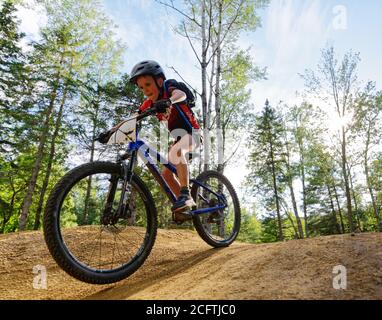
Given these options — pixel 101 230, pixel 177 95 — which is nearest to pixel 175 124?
pixel 177 95

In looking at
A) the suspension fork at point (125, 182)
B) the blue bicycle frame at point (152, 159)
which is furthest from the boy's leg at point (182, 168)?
the suspension fork at point (125, 182)

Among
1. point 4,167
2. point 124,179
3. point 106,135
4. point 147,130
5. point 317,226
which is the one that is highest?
point 147,130

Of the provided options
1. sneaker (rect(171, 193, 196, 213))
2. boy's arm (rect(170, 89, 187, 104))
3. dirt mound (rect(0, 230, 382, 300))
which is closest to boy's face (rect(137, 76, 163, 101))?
boy's arm (rect(170, 89, 187, 104))

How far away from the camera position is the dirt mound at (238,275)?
2.07 m

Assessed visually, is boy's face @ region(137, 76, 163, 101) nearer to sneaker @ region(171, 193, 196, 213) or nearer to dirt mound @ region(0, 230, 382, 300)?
sneaker @ region(171, 193, 196, 213)

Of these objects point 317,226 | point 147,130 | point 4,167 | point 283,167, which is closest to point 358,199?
point 317,226

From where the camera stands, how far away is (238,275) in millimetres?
2596

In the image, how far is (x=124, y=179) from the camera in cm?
314

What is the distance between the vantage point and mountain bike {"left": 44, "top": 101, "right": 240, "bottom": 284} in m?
2.58

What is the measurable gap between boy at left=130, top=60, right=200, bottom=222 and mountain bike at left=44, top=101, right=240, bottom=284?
0.60ft

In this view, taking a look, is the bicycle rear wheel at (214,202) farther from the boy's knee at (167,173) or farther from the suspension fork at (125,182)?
the suspension fork at (125,182)

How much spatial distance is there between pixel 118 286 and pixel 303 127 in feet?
82.4

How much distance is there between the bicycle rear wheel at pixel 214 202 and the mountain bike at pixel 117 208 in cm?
2
